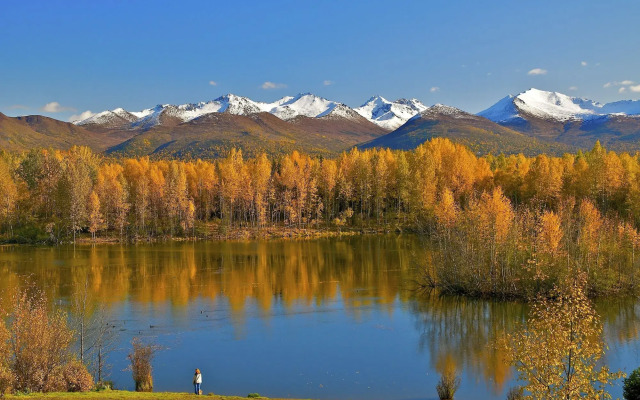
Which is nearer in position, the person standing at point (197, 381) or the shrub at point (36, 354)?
the shrub at point (36, 354)

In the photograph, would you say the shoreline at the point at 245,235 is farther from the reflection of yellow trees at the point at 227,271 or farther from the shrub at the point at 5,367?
the shrub at the point at 5,367

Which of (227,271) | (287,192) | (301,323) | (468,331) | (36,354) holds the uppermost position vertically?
(287,192)

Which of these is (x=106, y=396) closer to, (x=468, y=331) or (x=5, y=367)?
(x=5, y=367)

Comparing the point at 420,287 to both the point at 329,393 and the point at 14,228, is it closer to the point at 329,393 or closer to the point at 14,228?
the point at 329,393

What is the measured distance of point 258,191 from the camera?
365ft

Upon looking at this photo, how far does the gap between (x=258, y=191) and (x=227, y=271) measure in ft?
164

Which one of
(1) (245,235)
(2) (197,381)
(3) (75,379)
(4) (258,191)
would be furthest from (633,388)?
(4) (258,191)

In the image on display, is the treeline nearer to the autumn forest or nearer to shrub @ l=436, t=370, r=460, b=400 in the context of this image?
the autumn forest

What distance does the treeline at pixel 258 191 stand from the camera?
98.7 m

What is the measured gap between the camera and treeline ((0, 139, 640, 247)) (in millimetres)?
98688

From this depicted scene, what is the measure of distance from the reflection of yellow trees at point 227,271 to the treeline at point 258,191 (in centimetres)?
1496

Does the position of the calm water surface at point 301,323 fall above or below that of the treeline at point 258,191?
below

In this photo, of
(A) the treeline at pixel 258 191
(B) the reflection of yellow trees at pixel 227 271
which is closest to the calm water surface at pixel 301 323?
(B) the reflection of yellow trees at pixel 227 271

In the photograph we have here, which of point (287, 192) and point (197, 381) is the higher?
point (287, 192)
